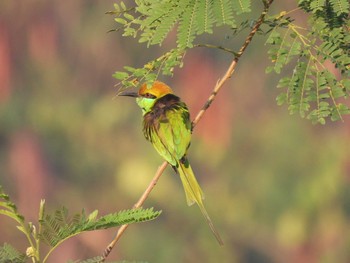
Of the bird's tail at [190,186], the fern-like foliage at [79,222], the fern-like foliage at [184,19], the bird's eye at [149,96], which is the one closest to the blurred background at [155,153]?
the bird's eye at [149,96]

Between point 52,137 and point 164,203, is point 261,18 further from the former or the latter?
point 52,137

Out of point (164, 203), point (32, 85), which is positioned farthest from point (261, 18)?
point (32, 85)

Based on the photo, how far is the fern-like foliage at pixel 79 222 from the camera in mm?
833

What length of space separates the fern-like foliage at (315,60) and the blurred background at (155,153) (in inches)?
131

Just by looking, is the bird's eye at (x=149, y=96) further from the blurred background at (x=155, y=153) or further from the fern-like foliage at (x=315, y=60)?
the blurred background at (x=155, y=153)

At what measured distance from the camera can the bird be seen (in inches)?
53.1

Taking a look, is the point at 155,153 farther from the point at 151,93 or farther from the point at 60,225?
the point at 60,225

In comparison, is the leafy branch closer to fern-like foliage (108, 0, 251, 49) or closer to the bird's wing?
fern-like foliage (108, 0, 251, 49)

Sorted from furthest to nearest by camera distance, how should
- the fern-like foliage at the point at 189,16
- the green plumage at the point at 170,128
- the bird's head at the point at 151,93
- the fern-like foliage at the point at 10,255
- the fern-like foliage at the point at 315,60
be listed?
the bird's head at the point at 151,93
the green plumage at the point at 170,128
the fern-like foliage at the point at 315,60
the fern-like foliage at the point at 189,16
the fern-like foliage at the point at 10,255

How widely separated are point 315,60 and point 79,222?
51 cm

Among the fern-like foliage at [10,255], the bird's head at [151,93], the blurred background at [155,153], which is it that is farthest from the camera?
the blurred background at [155,153]

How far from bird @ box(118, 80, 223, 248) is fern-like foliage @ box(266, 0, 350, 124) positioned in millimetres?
179

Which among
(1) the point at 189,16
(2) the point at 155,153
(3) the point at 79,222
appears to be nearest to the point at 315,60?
(1) the point at 189,16

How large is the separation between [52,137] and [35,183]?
265 millimetres
